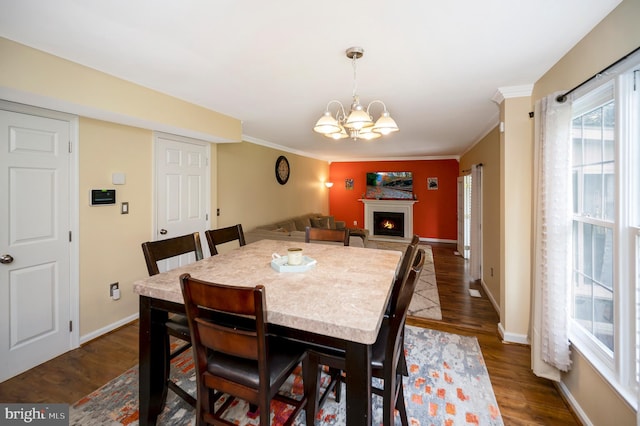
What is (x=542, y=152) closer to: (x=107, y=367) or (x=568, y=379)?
(x=568, y=379)

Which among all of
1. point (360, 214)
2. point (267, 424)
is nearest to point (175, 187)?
point (267, 424)

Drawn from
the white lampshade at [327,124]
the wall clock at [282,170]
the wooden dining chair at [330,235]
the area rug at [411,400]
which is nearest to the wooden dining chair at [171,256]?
the area rug at [411,400]

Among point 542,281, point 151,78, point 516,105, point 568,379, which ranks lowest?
point 568,379

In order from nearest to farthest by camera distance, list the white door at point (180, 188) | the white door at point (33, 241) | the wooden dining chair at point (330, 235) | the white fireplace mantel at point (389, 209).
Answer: the white door at point (33, 241), the wooden dining chair at point (330, 235), the white door at point (180, 188), the white fireplace mantel at point (389, 209)

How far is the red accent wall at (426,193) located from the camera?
729 centimetres

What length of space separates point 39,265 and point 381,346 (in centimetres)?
275

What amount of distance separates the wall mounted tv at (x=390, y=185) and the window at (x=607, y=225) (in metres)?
5.76

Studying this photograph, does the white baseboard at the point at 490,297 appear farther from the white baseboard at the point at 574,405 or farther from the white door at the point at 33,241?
the white door at the point at 33,241

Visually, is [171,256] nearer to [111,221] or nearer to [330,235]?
[330,235]

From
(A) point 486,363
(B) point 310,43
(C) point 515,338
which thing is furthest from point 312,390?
(C) point 515,338

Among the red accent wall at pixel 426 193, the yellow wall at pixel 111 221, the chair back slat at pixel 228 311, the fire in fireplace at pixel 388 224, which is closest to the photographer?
the chair back slat at pixel 228 311

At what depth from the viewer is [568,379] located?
6.08 feet

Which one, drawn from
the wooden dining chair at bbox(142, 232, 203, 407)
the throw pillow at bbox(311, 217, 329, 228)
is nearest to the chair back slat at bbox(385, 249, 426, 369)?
the wooden dining chair at bbox(142, 232, 203, 407)

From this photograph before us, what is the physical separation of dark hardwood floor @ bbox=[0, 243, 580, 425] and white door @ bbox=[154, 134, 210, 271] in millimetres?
1017
